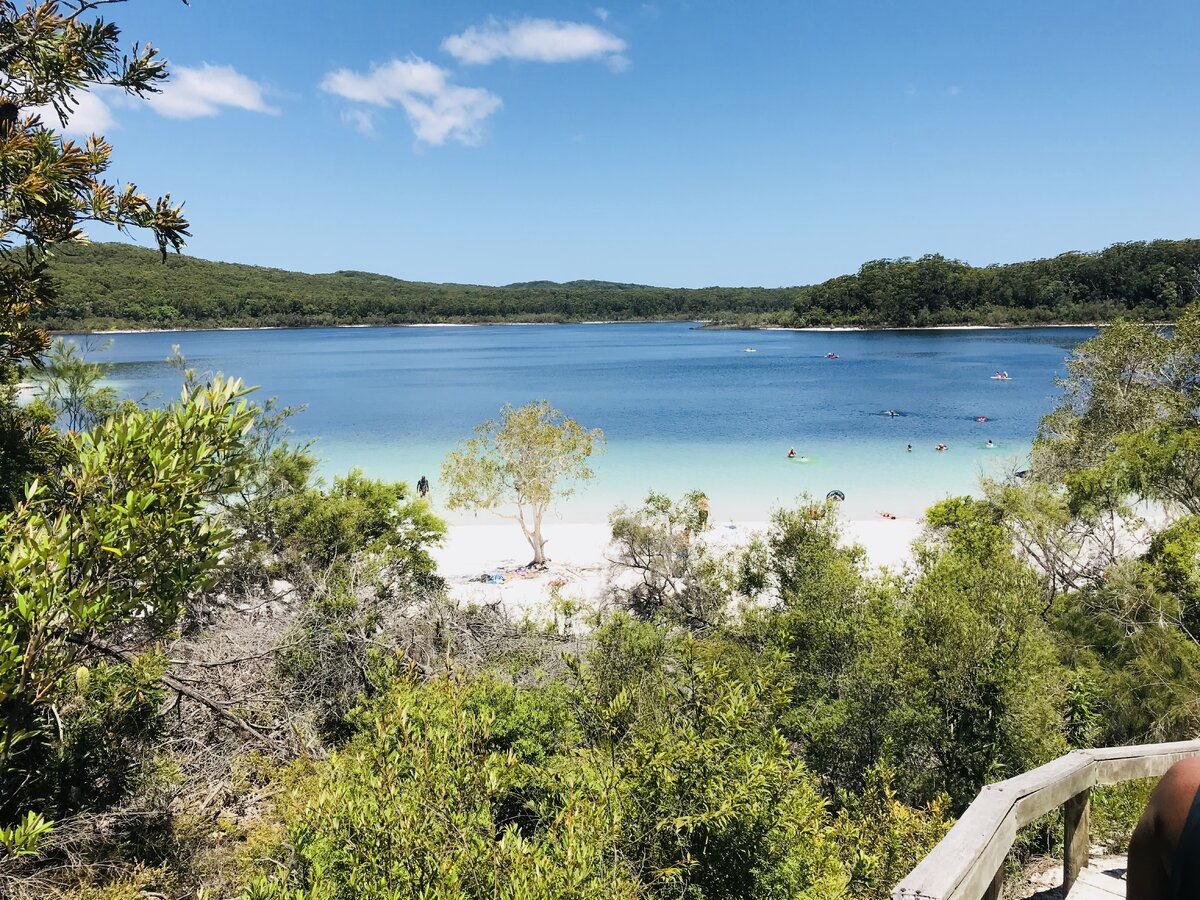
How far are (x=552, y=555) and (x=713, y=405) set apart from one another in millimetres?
36676

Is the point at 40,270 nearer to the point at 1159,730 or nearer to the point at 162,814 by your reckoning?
the point at 162,814

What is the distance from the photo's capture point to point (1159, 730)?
9164 millimetres

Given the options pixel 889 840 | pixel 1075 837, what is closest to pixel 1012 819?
pixel 1075 837

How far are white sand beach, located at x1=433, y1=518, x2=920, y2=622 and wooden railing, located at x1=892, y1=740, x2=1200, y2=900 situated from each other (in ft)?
38.7

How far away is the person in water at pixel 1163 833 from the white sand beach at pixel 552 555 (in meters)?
13.6

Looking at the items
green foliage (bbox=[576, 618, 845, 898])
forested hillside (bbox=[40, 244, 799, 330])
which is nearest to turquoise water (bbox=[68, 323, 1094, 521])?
forested hillside (bbox=[40, 244, 799, 330])

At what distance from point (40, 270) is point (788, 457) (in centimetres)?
3608

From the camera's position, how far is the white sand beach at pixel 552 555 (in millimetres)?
18266

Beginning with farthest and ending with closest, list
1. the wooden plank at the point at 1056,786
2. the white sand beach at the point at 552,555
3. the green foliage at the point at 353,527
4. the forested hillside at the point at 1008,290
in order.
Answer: the forested hillside at the point at 1008,290
the white sand beach at the point at 552,555
the green foliage at the point at 353,527
the wooden plank at the point at 1056,786

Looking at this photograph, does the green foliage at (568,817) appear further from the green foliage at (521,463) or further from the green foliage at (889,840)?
the green foliage at (521,463)

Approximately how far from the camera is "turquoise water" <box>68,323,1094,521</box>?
33531 millimetres

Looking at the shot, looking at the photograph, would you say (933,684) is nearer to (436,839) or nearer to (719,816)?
(719,816)

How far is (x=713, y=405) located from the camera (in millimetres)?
57281

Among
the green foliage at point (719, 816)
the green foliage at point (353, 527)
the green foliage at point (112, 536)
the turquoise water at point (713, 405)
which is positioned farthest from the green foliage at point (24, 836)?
the turquoise water at point (713, 405)
